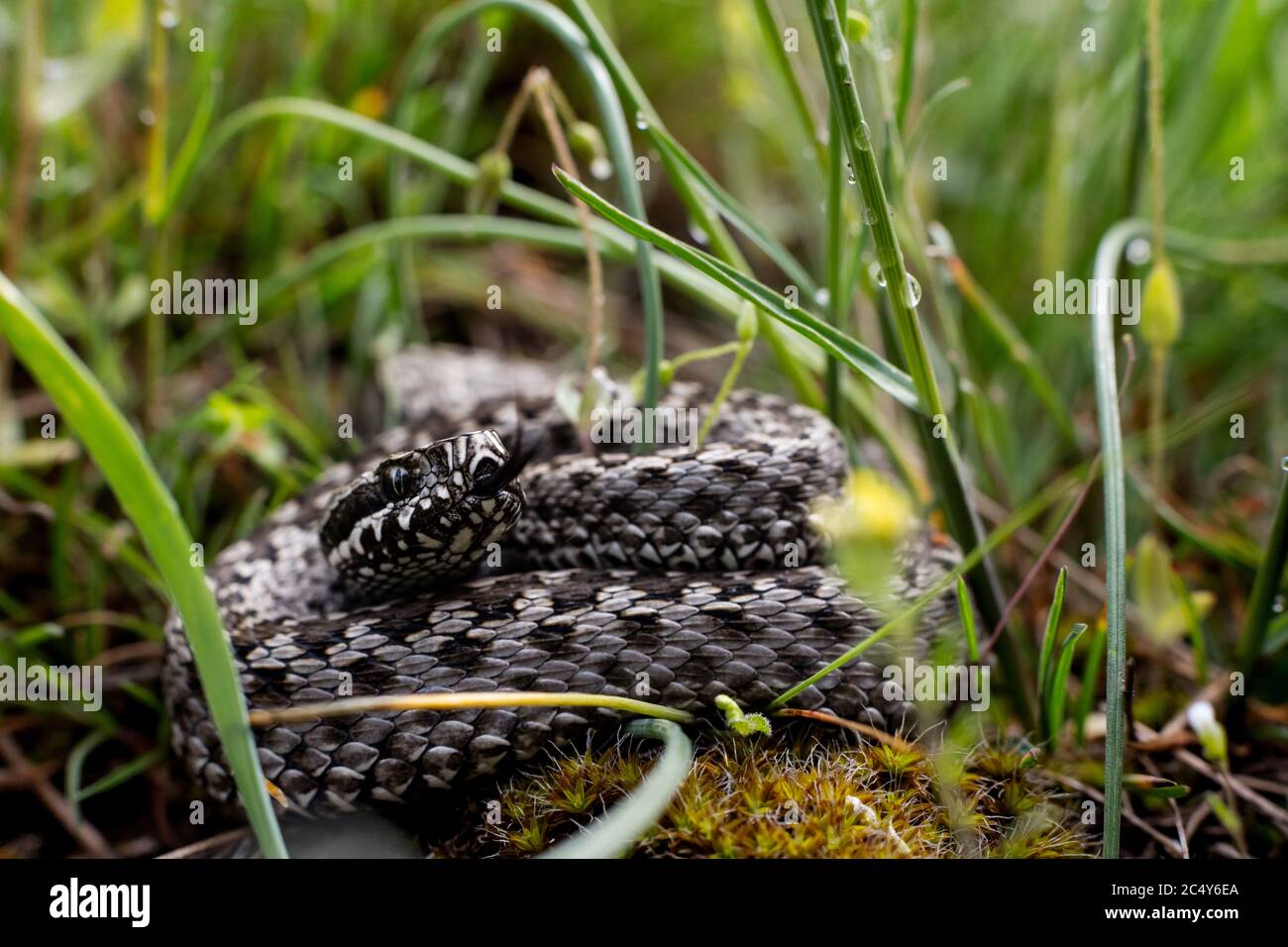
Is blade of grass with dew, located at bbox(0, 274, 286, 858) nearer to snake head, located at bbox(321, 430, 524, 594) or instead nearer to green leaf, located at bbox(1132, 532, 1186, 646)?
snake head, located at bbox(321, 430, 524, 594)

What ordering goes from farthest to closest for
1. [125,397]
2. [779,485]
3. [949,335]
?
1. [125,397]
2. [949,335]
3. [779,485]

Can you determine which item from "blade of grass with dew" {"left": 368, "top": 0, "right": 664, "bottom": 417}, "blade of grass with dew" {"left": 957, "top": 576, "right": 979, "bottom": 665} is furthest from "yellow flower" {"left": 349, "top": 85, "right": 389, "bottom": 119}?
"blade of grass with dew" {"left": 957, "top": 576, "right": 979, "bottom": 665}

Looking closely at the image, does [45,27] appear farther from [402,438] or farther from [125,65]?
[402,438]

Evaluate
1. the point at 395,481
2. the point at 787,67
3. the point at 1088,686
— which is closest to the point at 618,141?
the point at 787,67

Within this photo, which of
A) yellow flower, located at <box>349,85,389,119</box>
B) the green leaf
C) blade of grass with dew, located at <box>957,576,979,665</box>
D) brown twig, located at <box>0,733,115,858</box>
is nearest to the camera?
blade of grass with dew, located at <box>957,576,979,665</box>

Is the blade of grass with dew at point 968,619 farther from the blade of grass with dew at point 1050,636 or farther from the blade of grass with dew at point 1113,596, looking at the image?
the blade of grass with dew at point 1113,596

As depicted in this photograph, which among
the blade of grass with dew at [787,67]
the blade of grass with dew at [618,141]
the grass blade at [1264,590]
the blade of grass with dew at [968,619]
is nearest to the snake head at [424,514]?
the blade of grass with dew at [618,141]

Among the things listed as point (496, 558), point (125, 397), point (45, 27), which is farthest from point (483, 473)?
point (45, 27)
